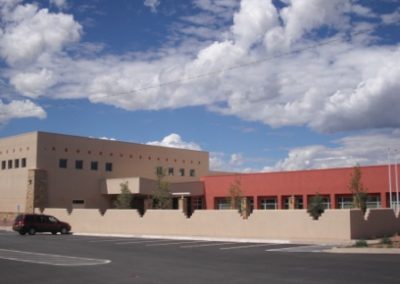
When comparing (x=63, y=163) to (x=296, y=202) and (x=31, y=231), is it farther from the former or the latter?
(x=296, y=202)

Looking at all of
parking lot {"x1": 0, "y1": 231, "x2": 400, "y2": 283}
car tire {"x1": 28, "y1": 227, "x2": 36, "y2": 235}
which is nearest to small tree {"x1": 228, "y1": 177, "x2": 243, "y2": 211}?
car tire {"x1": 28, "y1": 227, "x2": 36, "y2": 235}

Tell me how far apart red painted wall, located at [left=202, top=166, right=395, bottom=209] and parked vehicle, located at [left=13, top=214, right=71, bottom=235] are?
2028cm

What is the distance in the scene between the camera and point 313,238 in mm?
30797

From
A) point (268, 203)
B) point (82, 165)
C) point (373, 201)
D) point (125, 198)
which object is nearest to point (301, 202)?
point (268, 203)

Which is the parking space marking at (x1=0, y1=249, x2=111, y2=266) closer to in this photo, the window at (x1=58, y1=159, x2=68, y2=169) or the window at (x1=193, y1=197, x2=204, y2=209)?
the window at (x1=58, y1=159, x2=68, y2=169)

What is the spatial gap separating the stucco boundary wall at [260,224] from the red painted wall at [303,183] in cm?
1378

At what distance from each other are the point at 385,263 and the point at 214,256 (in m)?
6.42

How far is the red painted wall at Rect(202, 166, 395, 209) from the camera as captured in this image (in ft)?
156

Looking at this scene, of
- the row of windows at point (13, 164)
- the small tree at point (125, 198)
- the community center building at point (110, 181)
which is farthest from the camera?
the row of windows at point (13, 164)

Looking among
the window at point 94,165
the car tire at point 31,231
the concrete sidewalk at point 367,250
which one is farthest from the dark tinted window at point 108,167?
the concrete sidewalk at point 367,250

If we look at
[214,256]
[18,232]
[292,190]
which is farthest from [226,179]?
[214,256]

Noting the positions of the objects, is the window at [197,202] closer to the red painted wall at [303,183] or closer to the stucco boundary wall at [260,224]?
the red painted wall at [303,183]

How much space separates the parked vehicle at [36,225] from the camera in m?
40.4

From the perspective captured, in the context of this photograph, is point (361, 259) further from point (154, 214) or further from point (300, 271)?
point (154, 214)
